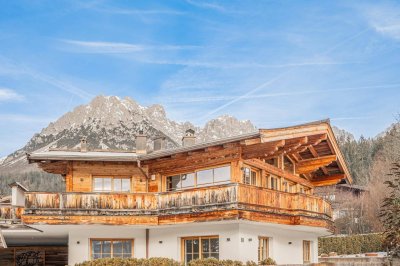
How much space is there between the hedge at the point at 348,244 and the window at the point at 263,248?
73.2ft

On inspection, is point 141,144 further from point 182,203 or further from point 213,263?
point 213,263

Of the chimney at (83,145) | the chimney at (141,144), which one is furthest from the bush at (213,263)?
the chimney at (83,145)

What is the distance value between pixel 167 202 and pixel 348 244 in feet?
87.1

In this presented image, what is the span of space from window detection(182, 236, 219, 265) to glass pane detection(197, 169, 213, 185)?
2.31 metres

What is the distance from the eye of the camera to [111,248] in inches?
1021

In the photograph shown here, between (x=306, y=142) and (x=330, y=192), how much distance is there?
51.0 m

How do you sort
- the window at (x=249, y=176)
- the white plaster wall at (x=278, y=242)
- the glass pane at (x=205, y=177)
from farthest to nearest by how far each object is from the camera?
the glass pane at (x=205, y=177), the window at (x=249, y=176), the white plaster wall at (x=278, y=242)

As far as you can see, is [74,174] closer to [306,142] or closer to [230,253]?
[230,253]

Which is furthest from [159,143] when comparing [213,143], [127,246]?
[213,143]

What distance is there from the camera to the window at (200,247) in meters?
23.9

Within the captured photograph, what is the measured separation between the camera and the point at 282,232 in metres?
26.6

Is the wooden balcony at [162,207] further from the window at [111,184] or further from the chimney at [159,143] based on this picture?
the chimney at [159,143]

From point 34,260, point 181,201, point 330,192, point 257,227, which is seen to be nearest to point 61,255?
point 34,260

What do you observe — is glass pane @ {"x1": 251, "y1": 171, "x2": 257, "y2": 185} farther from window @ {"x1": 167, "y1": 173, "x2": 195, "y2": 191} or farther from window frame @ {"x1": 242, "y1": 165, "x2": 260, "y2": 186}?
window @ {"x1": 167, "y1": 173, "x2": 195, "y2": 191}
